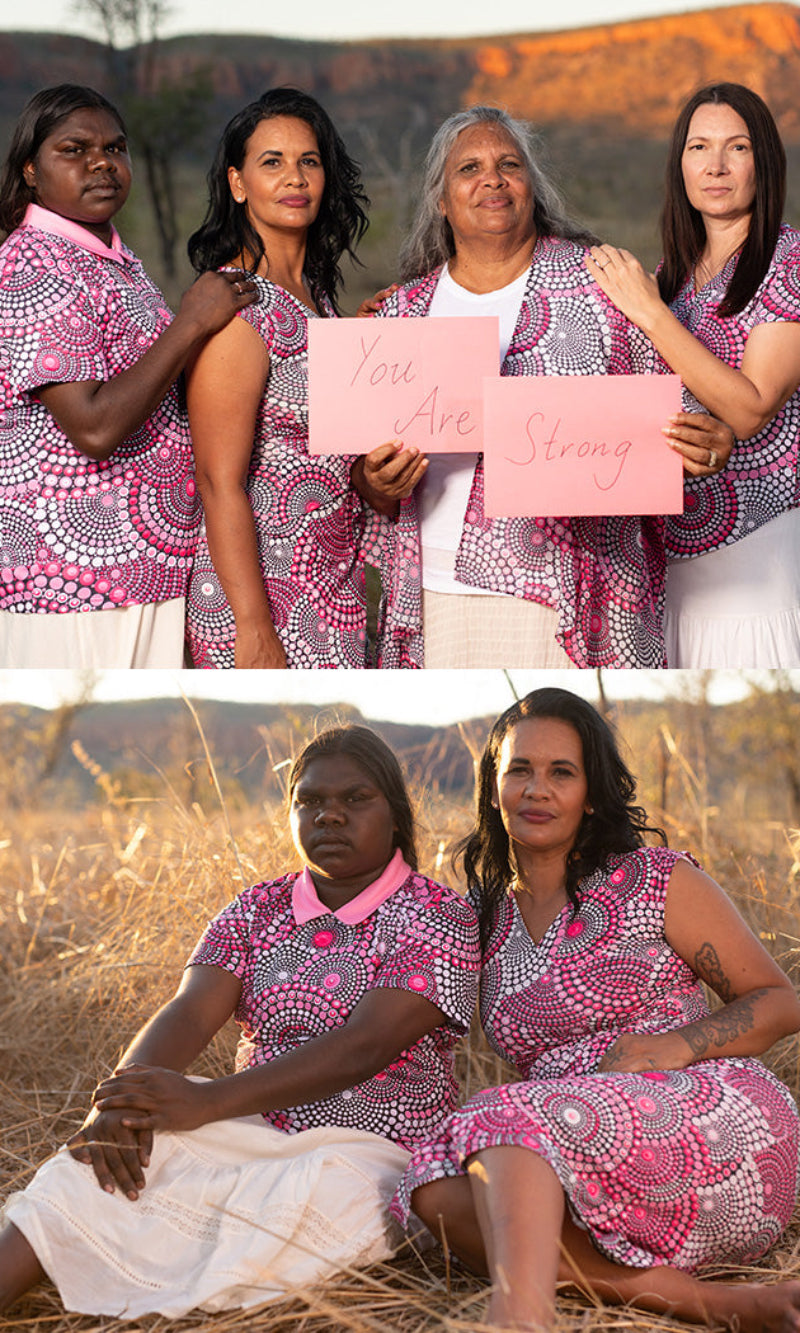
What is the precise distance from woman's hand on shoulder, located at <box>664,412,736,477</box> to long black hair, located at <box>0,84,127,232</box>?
1.28 metres

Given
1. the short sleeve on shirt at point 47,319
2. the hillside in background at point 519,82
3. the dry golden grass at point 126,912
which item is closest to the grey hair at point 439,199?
the short sleeve on shirt at point 47,319

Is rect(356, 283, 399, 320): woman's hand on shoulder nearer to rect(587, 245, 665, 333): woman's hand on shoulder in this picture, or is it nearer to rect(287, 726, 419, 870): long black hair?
rect(587, 245, 665, 333): woman's hand on shoulder

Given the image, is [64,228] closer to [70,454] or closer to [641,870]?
[70,454]

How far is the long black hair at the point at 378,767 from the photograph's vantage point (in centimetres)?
280

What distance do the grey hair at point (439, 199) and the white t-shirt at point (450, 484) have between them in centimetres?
11

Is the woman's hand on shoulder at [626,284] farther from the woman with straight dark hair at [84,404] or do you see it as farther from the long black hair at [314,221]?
the woman with straight dark hair at [84,404]

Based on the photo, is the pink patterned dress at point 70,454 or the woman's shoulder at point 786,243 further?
the woman's shoulder at point 786,243

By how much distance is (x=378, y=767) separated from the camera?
2.81 metres

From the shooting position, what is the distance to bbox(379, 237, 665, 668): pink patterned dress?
312 cm

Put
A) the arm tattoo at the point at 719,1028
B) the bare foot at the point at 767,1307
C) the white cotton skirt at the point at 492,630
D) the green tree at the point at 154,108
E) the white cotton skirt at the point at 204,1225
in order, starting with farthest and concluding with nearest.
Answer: the green tree at the point at 154,108, the white cotton skirt at the point at 492,630, the arm tattoo at the point at 719,1028, the white cotton skirt at the point at 204,1225, the bare foot at the point at 767,1307

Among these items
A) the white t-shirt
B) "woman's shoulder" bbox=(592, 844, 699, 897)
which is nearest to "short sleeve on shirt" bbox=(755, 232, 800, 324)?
the white t-shirt

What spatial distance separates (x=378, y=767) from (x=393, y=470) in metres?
0.62

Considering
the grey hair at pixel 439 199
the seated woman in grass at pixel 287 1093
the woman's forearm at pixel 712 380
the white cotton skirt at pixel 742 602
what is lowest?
the seated woman in grass at pixel 287 1093

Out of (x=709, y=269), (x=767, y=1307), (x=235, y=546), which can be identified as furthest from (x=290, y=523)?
(x=767, y=1307)
